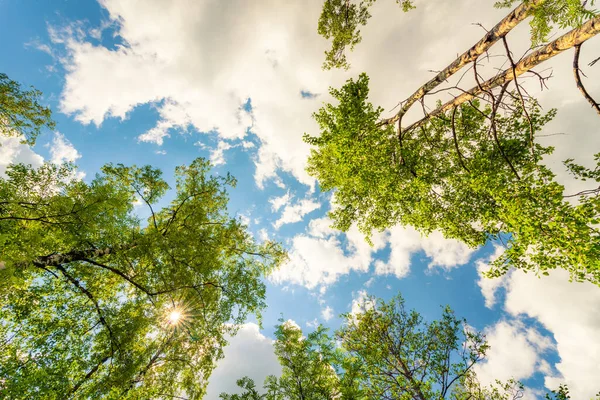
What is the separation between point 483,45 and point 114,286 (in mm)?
13924

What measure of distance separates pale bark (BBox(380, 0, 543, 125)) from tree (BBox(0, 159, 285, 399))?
28.0 ft

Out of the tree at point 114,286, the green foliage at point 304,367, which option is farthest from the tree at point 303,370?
the tree at point 114,286

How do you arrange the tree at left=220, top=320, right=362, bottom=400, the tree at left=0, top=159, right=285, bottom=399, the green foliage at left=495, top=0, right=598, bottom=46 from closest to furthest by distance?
the green foliage at left=495, top=0, right=598, bottom=46 < the tree at left=0, top=159, right=285, bottom=399 < the tree at left=220, top=320, right=362, bottom=400

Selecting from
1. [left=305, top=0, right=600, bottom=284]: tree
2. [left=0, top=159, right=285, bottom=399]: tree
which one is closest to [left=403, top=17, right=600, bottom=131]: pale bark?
[left=305, top=0, right=600, bottom=284]: tree

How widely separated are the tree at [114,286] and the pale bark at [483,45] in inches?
336

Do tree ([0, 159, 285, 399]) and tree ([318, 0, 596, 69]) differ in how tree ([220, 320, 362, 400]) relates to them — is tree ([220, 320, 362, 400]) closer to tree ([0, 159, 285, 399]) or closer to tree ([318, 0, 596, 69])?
tree ([0, 159, 285, 399])

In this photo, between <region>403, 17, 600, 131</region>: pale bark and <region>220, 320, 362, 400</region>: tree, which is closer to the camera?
<region>403, 17, 600, 131</region>: pale bark

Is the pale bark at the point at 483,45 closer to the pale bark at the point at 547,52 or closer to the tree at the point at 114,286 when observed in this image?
the pale bark at the point at 547,52

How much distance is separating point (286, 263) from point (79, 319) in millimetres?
8430

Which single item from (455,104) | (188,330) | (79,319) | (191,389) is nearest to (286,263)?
(188,330)

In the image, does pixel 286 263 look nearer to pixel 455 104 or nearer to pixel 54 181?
pixel 455 104

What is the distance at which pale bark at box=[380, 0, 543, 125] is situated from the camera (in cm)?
349

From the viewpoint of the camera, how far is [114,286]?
8.65 metres

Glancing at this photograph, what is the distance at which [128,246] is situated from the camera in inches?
298
